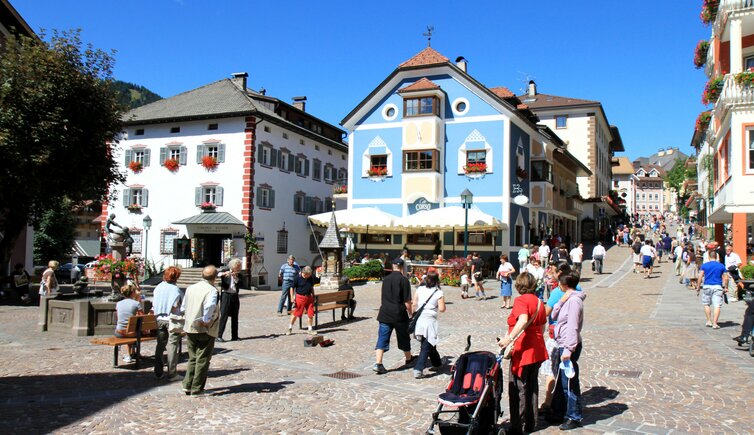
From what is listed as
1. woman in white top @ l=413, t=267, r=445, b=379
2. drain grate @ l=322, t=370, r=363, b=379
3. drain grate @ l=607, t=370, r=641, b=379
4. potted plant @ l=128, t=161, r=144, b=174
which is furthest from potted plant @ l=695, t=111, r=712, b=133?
potted plant @ l=128, t=161, r=144, b=174

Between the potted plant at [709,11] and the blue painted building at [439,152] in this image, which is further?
the blue painted building at [439,152]

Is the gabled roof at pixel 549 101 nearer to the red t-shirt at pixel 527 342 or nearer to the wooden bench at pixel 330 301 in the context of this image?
the wooden bench at pixel 330 301

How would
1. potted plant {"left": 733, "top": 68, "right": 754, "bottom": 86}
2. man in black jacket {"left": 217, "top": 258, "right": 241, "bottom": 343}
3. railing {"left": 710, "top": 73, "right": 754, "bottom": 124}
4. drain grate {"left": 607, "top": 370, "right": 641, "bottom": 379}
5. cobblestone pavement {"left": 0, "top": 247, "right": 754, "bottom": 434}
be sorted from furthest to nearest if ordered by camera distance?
1. railing {"left": 710, "top": 73, "right": 754, "bottom": 124}
2. potted plant {"left": 733, "top": 68, "right": 754, "bottom": 86}
3. man in black jacket {"left": 217, "top": 258, "right": 241, "bottom": 343}
4. drain grate {"left": 607, "top": 370, "right": 641, "bottom": 379}
5. cobblestone pavement {"left": 0, "top": 247, "right": 754, "bottom": 434}

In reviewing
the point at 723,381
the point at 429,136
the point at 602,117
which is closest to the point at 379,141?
the point at 429,136

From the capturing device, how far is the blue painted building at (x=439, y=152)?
3109cm

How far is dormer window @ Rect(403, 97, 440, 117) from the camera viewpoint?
3172 cm

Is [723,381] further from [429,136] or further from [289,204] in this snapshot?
[289,204]

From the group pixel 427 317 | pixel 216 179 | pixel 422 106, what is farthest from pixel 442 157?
pixel 427 317

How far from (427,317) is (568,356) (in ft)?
10.1

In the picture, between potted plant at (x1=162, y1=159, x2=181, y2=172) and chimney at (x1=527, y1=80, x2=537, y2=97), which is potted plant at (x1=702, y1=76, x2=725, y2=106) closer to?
potted plant at (x1=162, y1=159, x2=181, y2=172)

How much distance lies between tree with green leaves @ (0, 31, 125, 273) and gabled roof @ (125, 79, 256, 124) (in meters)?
12.8

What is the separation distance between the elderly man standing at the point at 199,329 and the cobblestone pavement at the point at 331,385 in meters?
0.27

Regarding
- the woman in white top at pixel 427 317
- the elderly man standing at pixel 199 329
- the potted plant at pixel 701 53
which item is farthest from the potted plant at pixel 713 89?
the elderly man standing at pixel 199 329

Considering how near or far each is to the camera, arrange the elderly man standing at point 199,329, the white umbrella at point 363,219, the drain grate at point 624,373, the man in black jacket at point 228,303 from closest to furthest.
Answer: the elderly man standing at point 199,329, the drain grate at point 624,373, the man in black jacket at point 228,303, the white umbrella at point 363,219
